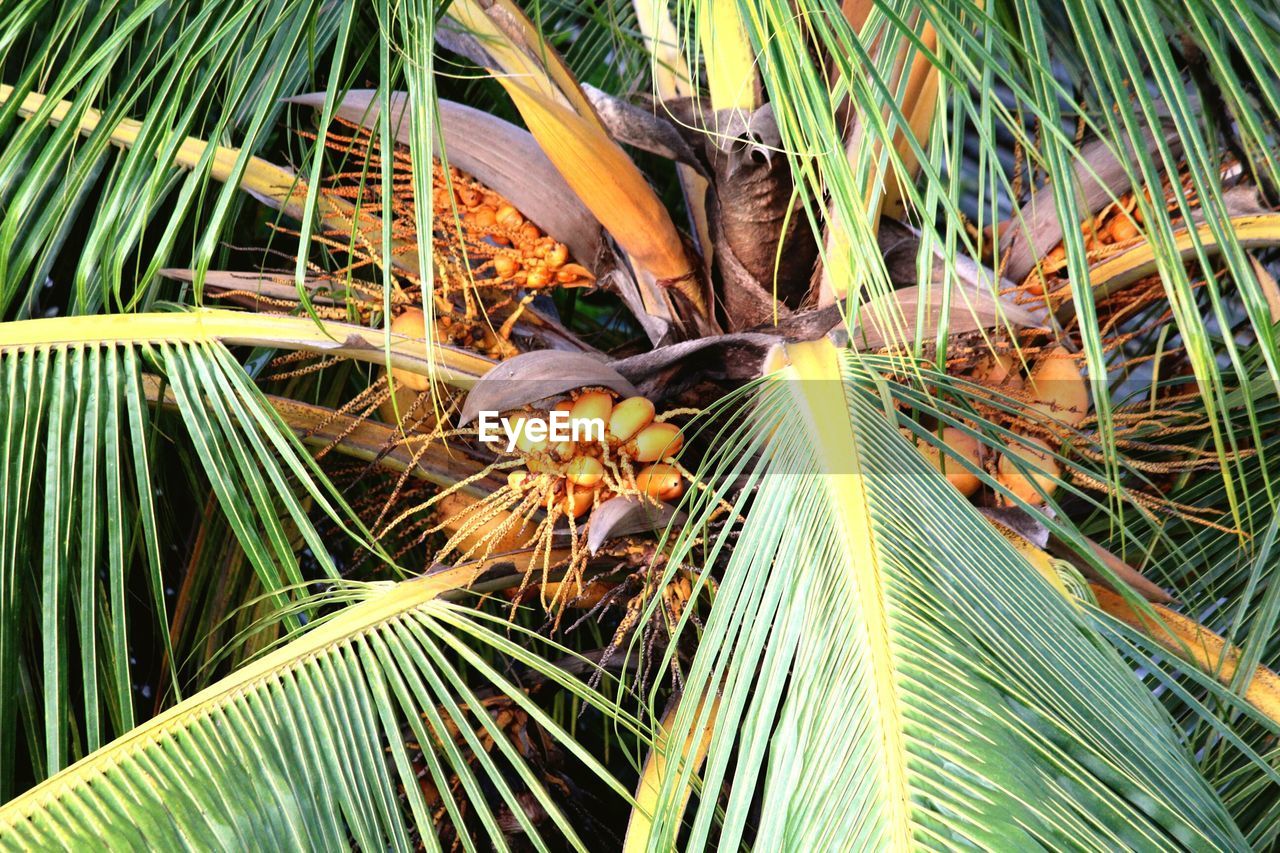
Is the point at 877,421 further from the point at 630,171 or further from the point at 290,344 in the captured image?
the point at 290,344

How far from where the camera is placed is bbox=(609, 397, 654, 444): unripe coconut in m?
0.91

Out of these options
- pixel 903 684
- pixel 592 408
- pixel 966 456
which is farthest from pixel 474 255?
pixel 903 684

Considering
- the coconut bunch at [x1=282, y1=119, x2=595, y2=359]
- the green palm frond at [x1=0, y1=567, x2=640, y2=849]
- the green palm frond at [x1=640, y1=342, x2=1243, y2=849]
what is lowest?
the green palm frond at [x1=0, y1=567, x2=640, y2=849]

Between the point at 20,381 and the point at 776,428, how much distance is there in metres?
0.64

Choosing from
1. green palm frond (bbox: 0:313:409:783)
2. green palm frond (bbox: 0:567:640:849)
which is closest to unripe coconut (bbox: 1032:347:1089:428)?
green palm frond (bbox: 0:567:640:849)

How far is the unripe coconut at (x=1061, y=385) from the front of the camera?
1.01m

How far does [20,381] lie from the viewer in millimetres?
898

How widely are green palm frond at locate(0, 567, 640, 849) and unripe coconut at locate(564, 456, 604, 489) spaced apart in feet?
0.49

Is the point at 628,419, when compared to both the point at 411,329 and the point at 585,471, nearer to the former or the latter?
the point at 585,471

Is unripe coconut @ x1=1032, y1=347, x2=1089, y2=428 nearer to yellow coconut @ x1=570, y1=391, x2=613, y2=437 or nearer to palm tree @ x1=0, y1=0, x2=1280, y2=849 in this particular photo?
palm tree @ x1=0, y1=0, x2=1280, y2=849

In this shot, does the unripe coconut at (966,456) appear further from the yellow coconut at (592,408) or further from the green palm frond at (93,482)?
the green palm frond at (93,482)

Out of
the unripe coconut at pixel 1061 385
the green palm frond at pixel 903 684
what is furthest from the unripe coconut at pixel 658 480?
the unripe coconut at pixel 1061 385

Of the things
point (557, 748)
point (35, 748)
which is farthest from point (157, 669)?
point (557, 748)

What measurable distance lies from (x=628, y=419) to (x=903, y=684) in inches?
15.0
